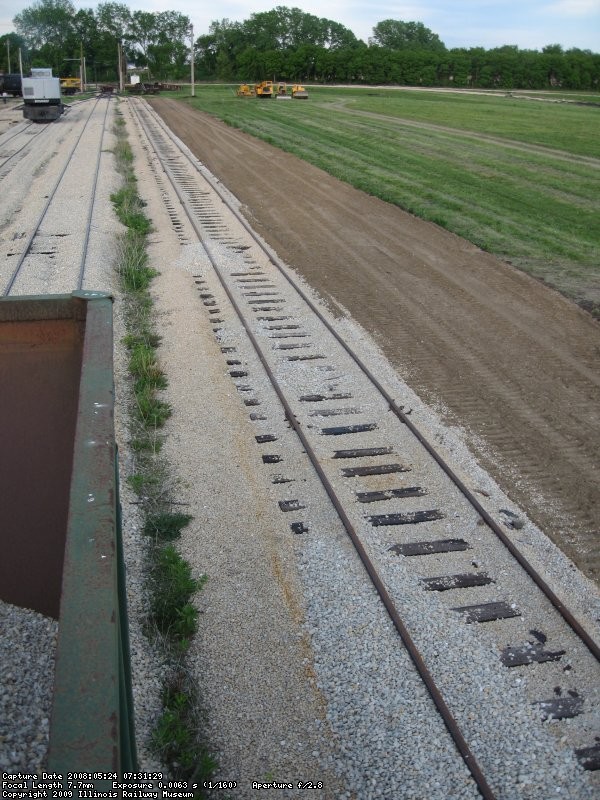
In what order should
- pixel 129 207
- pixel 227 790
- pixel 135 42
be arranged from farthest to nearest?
1. pixel 135 42
2. pixel 129 207
3. pixel 227 790

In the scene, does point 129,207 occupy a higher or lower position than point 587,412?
higher

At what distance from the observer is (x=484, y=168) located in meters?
29.9

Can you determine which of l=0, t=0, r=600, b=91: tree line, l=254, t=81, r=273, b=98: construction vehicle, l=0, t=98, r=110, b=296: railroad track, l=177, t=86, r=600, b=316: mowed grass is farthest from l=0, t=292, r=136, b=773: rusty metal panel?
l=0, t=0, r=600, b=91: tree line

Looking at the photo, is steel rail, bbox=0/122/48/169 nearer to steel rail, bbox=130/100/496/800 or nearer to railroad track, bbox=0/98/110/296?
railroad track, bbox=0/98/110/296

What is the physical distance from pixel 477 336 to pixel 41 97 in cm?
4562

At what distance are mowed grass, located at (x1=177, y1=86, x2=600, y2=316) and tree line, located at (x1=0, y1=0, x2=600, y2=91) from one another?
6684 cm

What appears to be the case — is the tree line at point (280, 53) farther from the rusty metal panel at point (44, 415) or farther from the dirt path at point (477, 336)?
the rusty metal panel at point (44, 415)

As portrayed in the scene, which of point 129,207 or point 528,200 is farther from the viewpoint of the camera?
point 528,200

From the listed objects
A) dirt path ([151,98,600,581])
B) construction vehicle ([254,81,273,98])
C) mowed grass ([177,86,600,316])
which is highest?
construction vehicle ([254,81,273,98])

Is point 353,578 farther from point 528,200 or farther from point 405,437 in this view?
point 528,200

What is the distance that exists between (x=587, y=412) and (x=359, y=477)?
143 inches

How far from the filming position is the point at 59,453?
623 centimetres

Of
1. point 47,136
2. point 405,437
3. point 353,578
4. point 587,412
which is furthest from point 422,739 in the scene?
point 47,136

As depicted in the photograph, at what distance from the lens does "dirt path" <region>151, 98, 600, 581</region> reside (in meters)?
8.70
